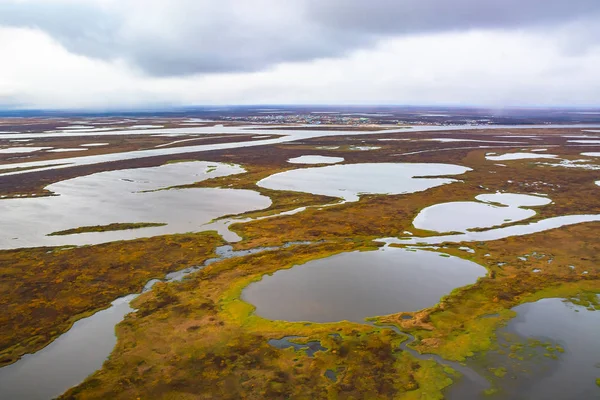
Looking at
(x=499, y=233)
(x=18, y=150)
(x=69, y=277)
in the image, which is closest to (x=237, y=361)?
(x=69, y=277)

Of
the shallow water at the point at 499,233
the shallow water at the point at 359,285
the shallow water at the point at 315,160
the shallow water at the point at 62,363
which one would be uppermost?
the shallow water at the point at 315,160

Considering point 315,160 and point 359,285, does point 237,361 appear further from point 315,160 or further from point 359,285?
point 315,160

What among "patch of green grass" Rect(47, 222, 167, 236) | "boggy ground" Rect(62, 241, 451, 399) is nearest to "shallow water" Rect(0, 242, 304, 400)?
"boggy ground" Rect(62, 241, 451, 399)

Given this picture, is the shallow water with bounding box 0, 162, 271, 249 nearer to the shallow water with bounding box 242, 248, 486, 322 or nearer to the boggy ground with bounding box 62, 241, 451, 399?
the shallow water with bounding box 242, 248, 486, 322

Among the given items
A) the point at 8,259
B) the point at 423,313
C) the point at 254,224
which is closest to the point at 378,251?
the point at 423,313

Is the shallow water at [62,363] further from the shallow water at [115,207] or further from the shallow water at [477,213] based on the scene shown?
the shallow water at [477,213]

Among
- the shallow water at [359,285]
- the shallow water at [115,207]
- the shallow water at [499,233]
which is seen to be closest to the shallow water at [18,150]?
the shallow water at [115,207]
